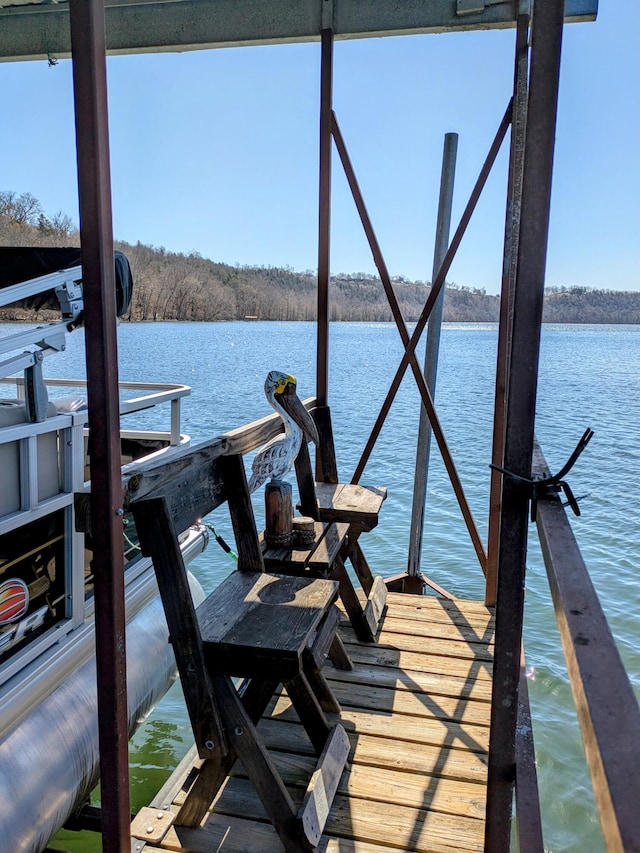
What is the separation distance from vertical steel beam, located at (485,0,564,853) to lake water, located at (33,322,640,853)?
7.57 feet

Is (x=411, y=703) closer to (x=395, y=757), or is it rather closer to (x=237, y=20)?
(x=395, y=757)

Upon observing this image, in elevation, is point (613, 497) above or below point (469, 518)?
below

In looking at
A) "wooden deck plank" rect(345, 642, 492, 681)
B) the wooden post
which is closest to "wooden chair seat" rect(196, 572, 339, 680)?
the wooden post

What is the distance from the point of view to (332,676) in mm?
2797

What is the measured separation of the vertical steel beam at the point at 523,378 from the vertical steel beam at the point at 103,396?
830 mm

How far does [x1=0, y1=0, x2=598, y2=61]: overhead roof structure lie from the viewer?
307cm

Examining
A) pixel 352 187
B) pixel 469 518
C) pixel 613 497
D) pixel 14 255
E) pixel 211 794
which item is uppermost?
pixel 352 187

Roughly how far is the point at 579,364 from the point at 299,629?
128 ft

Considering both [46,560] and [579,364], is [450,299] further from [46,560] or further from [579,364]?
[46,560]

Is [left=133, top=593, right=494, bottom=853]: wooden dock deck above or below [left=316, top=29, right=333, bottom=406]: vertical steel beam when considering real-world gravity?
below

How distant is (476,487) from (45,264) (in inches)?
350

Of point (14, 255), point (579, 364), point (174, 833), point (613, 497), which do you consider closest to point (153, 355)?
point (579, 364)

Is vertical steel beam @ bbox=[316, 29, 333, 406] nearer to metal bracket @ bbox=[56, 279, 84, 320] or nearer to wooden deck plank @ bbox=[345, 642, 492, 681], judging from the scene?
metal bracket @ bbox=[56, 279, 84, 320]

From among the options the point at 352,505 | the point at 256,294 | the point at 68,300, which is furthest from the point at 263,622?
the point at 256,294
